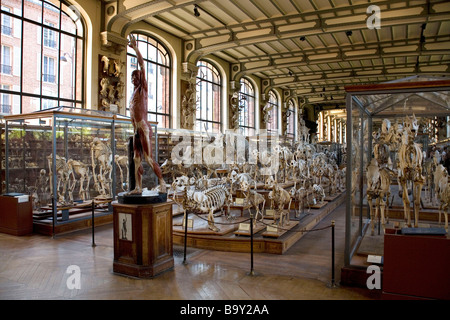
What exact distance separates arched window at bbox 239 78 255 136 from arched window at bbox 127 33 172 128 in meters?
7.12

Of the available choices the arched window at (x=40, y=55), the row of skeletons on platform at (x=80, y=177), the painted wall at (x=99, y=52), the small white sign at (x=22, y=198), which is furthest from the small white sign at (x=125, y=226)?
the painted wall at (x=99, y=52)

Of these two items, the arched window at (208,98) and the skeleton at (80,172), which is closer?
the skeleton at (80,172)

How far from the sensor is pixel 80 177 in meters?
9.65

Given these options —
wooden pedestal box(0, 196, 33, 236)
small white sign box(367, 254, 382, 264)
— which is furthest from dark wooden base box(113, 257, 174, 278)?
wooden pedestal box(0, 196, 33, 236)

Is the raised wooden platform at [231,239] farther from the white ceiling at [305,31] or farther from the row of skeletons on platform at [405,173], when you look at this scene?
the white ceiling at [305,31]

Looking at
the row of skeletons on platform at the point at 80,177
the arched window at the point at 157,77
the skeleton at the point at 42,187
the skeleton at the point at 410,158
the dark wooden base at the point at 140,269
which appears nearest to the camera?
the dark wooden base at the point at 140,269

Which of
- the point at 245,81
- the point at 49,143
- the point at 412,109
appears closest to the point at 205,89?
the point at 245,81

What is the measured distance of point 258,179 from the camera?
13.7m

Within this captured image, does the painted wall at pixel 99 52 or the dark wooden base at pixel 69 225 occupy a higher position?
the painted wall at pixel 99 52

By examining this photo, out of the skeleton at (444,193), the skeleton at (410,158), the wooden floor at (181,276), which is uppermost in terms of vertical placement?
the skeleton at (410,158)

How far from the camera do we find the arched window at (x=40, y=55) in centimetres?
981

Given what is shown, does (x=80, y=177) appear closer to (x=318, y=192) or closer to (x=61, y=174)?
(x=61, y=174)

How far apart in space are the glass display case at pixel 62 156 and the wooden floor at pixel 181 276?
62.4 inches

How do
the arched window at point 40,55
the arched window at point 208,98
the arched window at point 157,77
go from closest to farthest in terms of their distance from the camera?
the arched window at point 40,55 → the arched window at point 157,77 → the arched window at point 208,98
